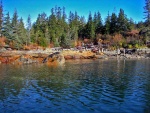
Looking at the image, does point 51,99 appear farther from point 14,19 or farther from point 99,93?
point 14,19

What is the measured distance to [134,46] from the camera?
4102 inches

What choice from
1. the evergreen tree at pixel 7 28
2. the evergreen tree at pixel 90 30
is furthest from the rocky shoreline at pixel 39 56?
the evergreen tree at pixel 90 30

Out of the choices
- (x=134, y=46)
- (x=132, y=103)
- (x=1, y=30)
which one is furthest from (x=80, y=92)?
(x=134, y=46)

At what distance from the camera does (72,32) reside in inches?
4648

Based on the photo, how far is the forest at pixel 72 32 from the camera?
301 feet

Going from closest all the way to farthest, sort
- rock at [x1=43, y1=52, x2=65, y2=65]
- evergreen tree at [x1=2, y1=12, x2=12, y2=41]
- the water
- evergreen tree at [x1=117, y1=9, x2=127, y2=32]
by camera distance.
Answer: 1. the water
2. rock at [x1=43, y1=52, x2=65, y2=65]
3. evergreen tree at [x1=2, y1=12, x2=12, y2=41]
4. evergreen tree at [x1=117, y1=9, x2=127, y2=32]

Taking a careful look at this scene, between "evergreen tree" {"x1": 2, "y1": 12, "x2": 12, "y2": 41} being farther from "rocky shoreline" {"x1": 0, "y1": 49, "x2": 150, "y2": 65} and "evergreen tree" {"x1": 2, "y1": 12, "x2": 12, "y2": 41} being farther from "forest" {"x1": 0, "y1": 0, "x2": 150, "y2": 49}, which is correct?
"rocky shoreline" {"x1": 0, "y1": 49, "x2": 150, "y2": 65}

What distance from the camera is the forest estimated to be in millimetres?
91812

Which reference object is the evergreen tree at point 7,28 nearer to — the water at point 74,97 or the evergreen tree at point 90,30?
the evergreen tree at point 90,30

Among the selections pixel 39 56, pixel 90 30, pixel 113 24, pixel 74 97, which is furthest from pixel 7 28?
pixel 74 97

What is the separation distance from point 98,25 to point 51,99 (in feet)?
356

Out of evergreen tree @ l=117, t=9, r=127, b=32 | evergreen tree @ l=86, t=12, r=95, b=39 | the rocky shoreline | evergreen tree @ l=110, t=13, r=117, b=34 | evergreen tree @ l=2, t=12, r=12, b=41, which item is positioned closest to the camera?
the rocky shoreline

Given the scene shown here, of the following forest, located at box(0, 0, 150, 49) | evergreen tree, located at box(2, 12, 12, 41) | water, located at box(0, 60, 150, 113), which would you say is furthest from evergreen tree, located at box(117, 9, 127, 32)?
water, located at box(0, 60, 150, 113)

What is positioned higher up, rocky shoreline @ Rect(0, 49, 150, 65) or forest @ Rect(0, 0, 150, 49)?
forest @ Rect(0, 0, 150, 49)
